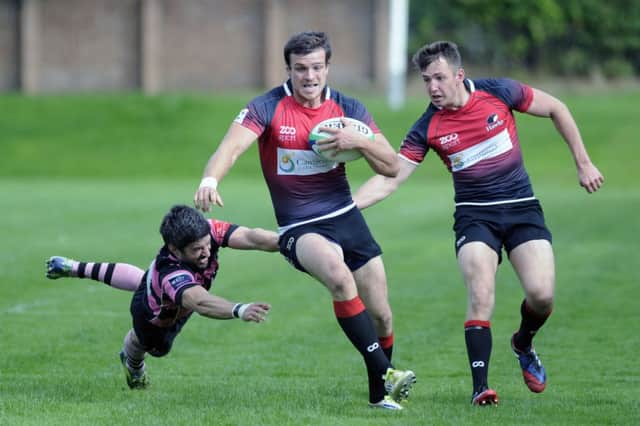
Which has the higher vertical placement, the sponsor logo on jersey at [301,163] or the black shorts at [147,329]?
the sponsor logo on jersey at [301,163]

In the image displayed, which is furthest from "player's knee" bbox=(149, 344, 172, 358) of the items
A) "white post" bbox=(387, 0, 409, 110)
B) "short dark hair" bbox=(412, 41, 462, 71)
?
"white post" bbox=(387, 0, 409, 110)

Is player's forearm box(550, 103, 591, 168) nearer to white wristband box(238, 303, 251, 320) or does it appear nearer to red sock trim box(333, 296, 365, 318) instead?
red sock trim box(333, 296, 365, 318)

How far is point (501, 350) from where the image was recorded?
10844 mm

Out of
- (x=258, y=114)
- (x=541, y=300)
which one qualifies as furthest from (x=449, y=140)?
(x=258, y=114)

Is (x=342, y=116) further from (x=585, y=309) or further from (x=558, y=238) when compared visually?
(x=558, y=238)

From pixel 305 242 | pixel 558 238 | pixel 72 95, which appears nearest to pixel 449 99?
pixel 305 242

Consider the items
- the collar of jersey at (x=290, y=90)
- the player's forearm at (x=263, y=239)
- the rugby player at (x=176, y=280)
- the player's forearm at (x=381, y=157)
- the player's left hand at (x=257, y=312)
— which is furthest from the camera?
the player's forearm at (x=263, y=239)

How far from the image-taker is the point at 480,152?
8688mm

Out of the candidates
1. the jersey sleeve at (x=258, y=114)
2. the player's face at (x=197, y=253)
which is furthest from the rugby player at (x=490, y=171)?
the player's face at (x=197, y=253)

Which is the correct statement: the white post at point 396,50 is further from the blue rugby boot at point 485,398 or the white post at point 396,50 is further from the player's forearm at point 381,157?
the blue rugby boot at point 485,398

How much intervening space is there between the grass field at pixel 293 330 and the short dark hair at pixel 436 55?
230 cm

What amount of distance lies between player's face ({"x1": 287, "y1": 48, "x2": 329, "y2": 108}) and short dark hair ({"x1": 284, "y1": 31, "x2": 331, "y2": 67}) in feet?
0.08

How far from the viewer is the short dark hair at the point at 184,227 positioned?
7.95 metres

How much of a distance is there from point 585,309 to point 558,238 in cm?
764
